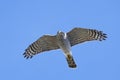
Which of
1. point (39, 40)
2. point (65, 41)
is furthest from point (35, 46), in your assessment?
point (65, 41)

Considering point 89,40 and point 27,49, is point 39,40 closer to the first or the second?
point 27,49

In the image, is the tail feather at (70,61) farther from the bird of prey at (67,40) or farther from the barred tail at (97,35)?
the barred tail at (97,35)

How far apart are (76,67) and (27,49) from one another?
2715 millimetres

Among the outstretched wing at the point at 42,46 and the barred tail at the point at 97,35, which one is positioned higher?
the outstretched wing at the point at 42,46

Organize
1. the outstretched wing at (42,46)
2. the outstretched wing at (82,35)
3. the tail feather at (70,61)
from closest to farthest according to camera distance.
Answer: the tail feather at (70,61) → the outstretched wing at (82,35) → the outstretched wing at (42,46)

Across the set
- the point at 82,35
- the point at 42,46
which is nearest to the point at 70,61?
the point at 82,35

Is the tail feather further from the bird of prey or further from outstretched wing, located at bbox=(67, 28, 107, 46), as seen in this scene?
outstretched wing, located at bbox=(67, 28, 107, 46)

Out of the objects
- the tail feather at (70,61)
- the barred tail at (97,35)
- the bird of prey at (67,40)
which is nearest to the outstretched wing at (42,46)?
the bird of prey at (67,40)

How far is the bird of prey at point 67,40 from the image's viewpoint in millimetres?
21297

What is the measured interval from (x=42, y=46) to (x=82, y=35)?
1.96 metres

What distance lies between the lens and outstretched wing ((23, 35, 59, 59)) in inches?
857

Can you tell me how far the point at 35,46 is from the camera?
22.2 meters

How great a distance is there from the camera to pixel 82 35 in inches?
853

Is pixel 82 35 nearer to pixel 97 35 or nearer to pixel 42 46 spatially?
pixel 97 35
